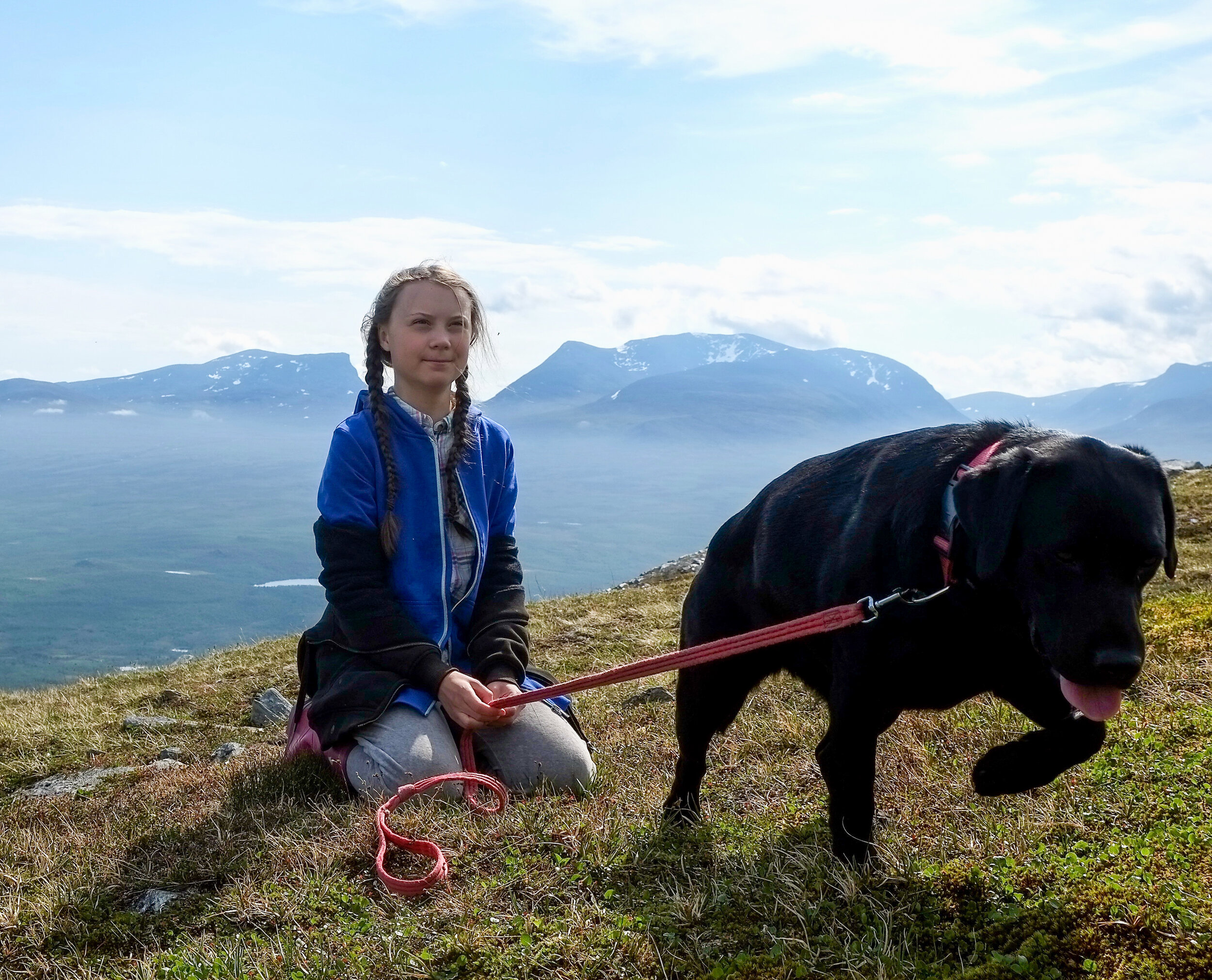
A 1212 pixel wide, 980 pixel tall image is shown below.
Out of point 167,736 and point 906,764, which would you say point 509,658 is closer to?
point 906,764

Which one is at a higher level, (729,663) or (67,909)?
(729,663)

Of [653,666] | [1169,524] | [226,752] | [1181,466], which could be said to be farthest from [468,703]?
[1181,466]

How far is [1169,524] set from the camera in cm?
312

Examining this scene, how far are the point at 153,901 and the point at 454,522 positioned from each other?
2.38 metres

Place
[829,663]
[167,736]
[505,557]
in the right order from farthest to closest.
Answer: [167,736] → [505,557] → [829,663]

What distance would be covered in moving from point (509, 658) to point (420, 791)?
0.94 meters

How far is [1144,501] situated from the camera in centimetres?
288

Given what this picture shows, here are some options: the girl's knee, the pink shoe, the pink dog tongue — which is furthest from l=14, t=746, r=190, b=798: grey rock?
the pink dog tongue

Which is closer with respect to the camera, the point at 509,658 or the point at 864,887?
the point at 864,887

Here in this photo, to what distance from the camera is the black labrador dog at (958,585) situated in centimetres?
280

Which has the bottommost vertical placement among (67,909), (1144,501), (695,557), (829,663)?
(695,557)

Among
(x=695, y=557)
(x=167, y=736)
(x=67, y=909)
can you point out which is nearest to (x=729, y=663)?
(x=67, y=909)

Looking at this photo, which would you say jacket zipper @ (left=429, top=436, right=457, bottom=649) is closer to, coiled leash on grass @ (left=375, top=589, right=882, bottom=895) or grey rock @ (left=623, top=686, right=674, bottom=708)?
coiled leash on grass @ (left=375, top=589, right=882, bottom=895)

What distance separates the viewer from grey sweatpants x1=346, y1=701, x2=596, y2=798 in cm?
489
